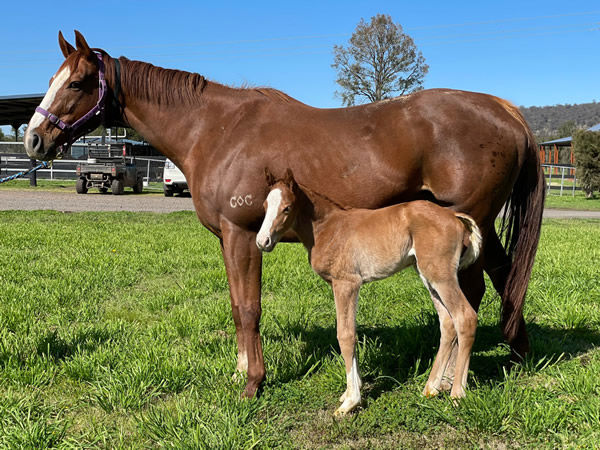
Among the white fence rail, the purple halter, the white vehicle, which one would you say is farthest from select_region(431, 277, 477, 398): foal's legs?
the white fence rail

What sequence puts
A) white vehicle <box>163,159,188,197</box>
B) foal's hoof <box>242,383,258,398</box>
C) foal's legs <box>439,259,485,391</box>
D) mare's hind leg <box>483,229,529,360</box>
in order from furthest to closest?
white vehicle <box>163,159,188,197</box> < mare's hind leg <box>483,229,529,360</box> < foal's legs <box>439,259,485,391</box> < foal's hoof <box>242,383,258,398</box>

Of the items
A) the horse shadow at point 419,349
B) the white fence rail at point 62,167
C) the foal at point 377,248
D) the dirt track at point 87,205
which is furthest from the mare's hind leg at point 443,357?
the white fence rail at point 62,167

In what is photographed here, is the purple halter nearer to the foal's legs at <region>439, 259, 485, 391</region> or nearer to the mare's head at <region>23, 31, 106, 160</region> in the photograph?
the mare's head at <region>23, 31, 106, 160</region>

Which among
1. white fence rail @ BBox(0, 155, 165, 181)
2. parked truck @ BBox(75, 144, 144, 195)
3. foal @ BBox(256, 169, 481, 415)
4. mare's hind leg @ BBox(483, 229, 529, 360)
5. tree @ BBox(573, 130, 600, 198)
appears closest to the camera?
foal @ BBox(256, 169, 481, 415)

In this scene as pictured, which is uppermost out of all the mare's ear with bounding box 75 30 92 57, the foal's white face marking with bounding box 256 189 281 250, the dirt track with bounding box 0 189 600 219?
the mare's ear with bounding box 75 30 92 57

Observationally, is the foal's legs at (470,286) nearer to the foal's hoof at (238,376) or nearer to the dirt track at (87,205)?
the foal's hoof at (238,376)

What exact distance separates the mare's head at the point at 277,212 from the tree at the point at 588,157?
23660 millimetres

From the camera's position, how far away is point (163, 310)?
477cm

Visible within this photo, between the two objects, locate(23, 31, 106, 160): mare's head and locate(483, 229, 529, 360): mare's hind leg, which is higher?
locate(23, 31, 106, 160): mare's head

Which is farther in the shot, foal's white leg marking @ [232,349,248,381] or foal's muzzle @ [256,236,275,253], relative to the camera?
foal's white leg marking @ [232,349,248,381]

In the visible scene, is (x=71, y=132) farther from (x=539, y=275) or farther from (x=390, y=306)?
(x=539, y=275)

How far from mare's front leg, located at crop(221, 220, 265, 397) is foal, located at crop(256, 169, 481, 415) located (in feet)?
1.05

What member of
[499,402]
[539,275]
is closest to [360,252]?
[499,402]

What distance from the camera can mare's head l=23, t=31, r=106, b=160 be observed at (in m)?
3.30
